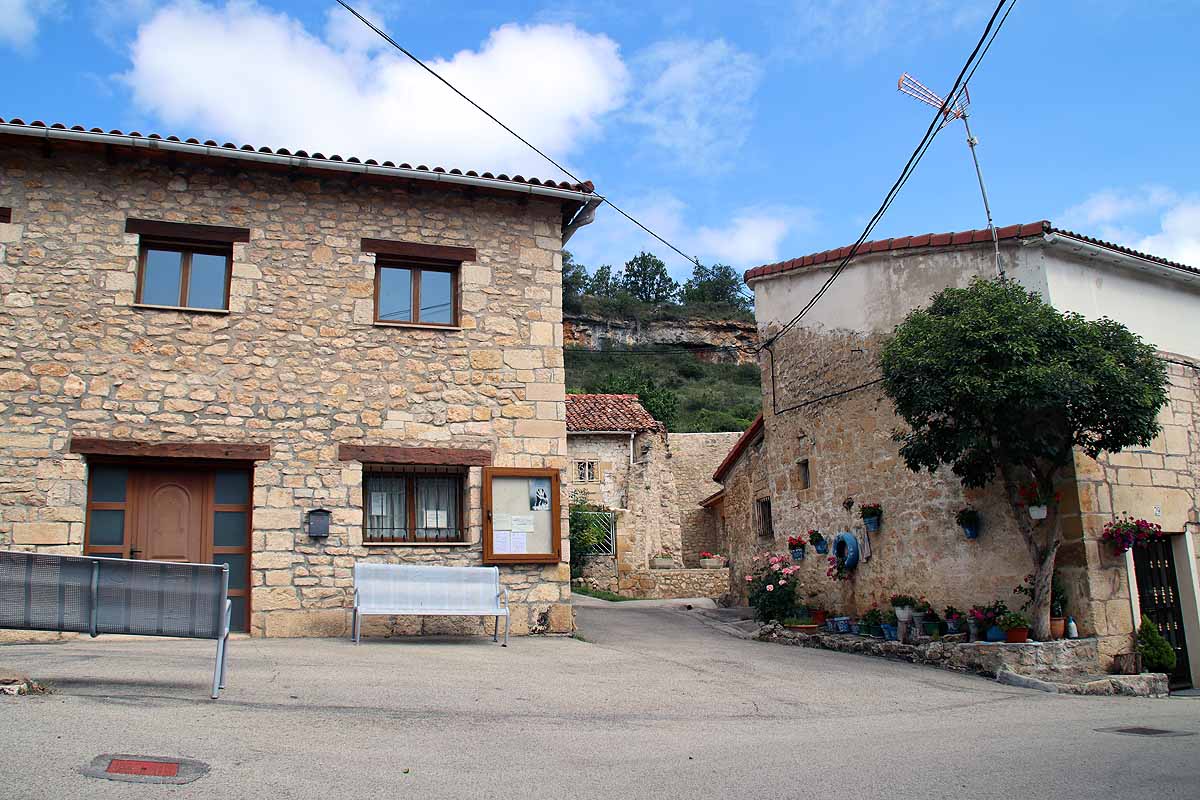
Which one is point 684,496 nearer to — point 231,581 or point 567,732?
point 231,581

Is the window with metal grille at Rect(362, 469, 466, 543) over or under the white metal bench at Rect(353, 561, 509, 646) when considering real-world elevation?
over

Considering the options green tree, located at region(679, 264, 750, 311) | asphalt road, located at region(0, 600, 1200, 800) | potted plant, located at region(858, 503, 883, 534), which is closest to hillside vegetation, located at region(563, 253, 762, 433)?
green tree, located at region(679, 264, 750, 311)

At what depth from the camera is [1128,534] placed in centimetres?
994

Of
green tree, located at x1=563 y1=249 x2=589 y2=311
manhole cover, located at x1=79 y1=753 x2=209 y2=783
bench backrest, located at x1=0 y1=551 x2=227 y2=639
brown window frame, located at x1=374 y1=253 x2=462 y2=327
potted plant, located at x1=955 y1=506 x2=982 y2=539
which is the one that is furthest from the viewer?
green tree, located at x1=563 y1=249 x2=589 y2=311

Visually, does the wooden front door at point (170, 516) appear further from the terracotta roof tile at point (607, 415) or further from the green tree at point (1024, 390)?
the terracotta roof tile at point (607, 415)

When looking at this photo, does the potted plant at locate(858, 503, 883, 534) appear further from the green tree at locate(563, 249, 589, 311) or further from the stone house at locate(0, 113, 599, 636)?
the green tree at locate(563, 249, 589, 311)

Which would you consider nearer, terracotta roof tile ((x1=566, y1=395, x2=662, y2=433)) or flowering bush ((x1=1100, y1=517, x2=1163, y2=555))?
flowering bush ((x1=1100, y1=517, x2=1163, y2=555))

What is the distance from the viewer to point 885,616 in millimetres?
11688

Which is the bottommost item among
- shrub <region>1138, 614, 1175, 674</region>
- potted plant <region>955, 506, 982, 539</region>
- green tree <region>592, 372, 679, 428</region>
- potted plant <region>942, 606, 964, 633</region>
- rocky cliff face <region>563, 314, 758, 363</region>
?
shrub <region>1138, 614, 1175, 674</region>

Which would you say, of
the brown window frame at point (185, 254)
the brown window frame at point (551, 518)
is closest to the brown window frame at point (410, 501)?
the brown window frame at point (551, 518)

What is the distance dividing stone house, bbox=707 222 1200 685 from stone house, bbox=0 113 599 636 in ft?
13.2

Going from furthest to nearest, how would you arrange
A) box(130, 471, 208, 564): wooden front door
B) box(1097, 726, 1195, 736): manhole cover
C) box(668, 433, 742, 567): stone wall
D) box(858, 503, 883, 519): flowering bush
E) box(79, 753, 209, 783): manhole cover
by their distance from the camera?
box(668, 433, 742, 567): stone wall < box(858, 503, 883, 519): flowering bush < box(130, 471, 208, 564): wooden front door < box(1097, 726, 1195, 736): manhole cover < box(79, 753, 209, 783): manhole cover

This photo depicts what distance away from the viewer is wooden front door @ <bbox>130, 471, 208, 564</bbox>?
9.95 meters

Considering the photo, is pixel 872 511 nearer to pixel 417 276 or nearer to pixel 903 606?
pixel 903 606
